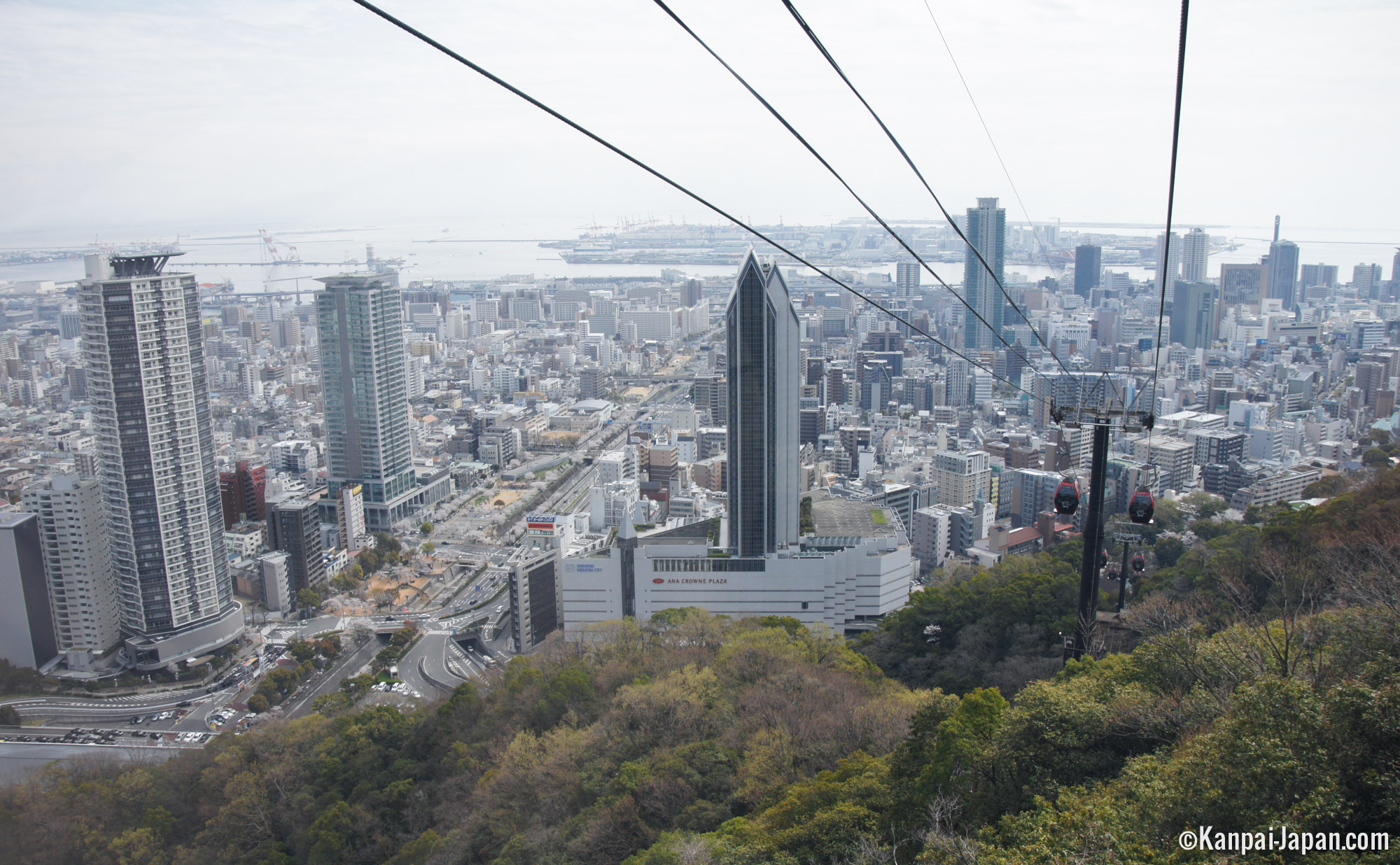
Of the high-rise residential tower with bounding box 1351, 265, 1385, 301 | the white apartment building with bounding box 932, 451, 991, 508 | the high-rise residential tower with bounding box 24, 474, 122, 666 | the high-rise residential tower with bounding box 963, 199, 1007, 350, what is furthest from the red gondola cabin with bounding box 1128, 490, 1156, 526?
the high-rise residential tower with bounding box 1351, 265, 1385, 301

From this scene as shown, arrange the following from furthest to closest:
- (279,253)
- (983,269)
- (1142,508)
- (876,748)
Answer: (983,269)
(279,253)
(876,748)
(1142,508)

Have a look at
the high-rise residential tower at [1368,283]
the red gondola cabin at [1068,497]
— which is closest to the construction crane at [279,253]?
the red gondola cabin at [1068,497]

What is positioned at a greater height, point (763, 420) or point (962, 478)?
point (763, 420)

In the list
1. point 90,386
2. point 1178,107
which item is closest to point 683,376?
point 90,386

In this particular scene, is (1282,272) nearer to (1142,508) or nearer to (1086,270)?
(1086,270)

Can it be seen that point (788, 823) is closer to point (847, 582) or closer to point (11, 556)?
point (847, 582)

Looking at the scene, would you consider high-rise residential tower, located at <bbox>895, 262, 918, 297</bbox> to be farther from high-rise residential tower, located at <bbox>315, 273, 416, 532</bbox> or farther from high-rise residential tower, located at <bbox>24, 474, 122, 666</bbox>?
high-rise residential tower, located at <bbox>24, 474, 122, 666</bbox>

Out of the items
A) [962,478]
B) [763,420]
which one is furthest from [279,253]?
[962,478]
